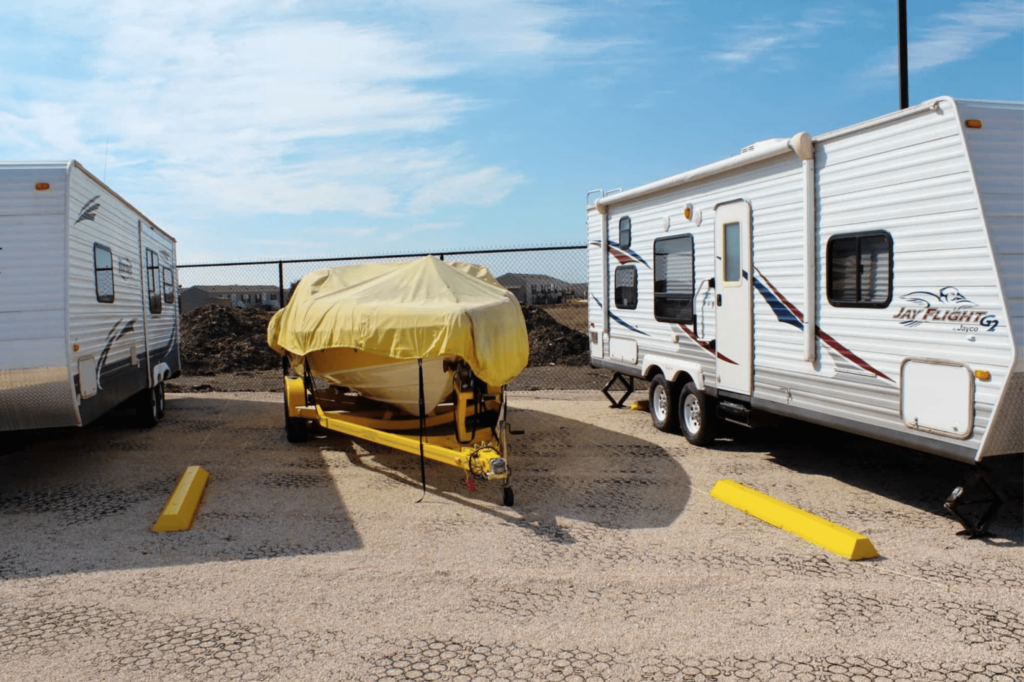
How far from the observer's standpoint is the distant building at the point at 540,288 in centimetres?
1692

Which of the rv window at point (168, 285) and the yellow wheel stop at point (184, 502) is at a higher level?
the rv window at point (168, 285)

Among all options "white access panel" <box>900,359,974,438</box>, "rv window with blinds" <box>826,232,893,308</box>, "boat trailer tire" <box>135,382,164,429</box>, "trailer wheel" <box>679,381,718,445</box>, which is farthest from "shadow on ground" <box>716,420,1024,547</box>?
"boat trailer tire" <box>135,382,164,429</box>

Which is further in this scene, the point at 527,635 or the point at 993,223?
the point at 993,223

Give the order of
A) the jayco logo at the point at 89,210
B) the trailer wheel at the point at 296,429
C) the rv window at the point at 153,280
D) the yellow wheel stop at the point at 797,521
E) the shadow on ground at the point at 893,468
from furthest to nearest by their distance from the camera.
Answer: the rv window at the point at 153,280
the trailer wheel at the point at 296,429
the jayco logo at the point at 89,210
the shadow on ground at the point at 893,468
the yellow wheel stop at the point at 797,521

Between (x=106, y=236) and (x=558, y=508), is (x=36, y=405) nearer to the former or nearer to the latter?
(x=106, y=236)

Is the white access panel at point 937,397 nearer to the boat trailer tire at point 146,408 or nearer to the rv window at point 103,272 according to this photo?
the rv window at point 103,272

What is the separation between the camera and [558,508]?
22.0ft

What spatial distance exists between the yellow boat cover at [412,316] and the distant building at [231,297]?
16.8 m

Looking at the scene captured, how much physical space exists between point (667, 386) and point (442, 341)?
3684 millimetres

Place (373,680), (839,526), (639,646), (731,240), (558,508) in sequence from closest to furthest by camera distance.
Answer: (373,680) < (639,646) < (839,526) < (558,508) < (731,240)

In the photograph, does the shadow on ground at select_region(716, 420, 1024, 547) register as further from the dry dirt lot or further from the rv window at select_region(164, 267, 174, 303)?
the rv window at select_region(164, 267, 174, 303)

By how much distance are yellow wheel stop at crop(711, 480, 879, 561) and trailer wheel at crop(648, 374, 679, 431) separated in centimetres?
251

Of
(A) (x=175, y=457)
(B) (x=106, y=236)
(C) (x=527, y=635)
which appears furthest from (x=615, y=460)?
(B) (x=106, y=236)

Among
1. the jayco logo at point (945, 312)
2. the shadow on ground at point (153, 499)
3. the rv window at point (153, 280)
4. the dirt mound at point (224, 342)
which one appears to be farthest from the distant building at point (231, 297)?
the jayco logo at point (945, 312)
